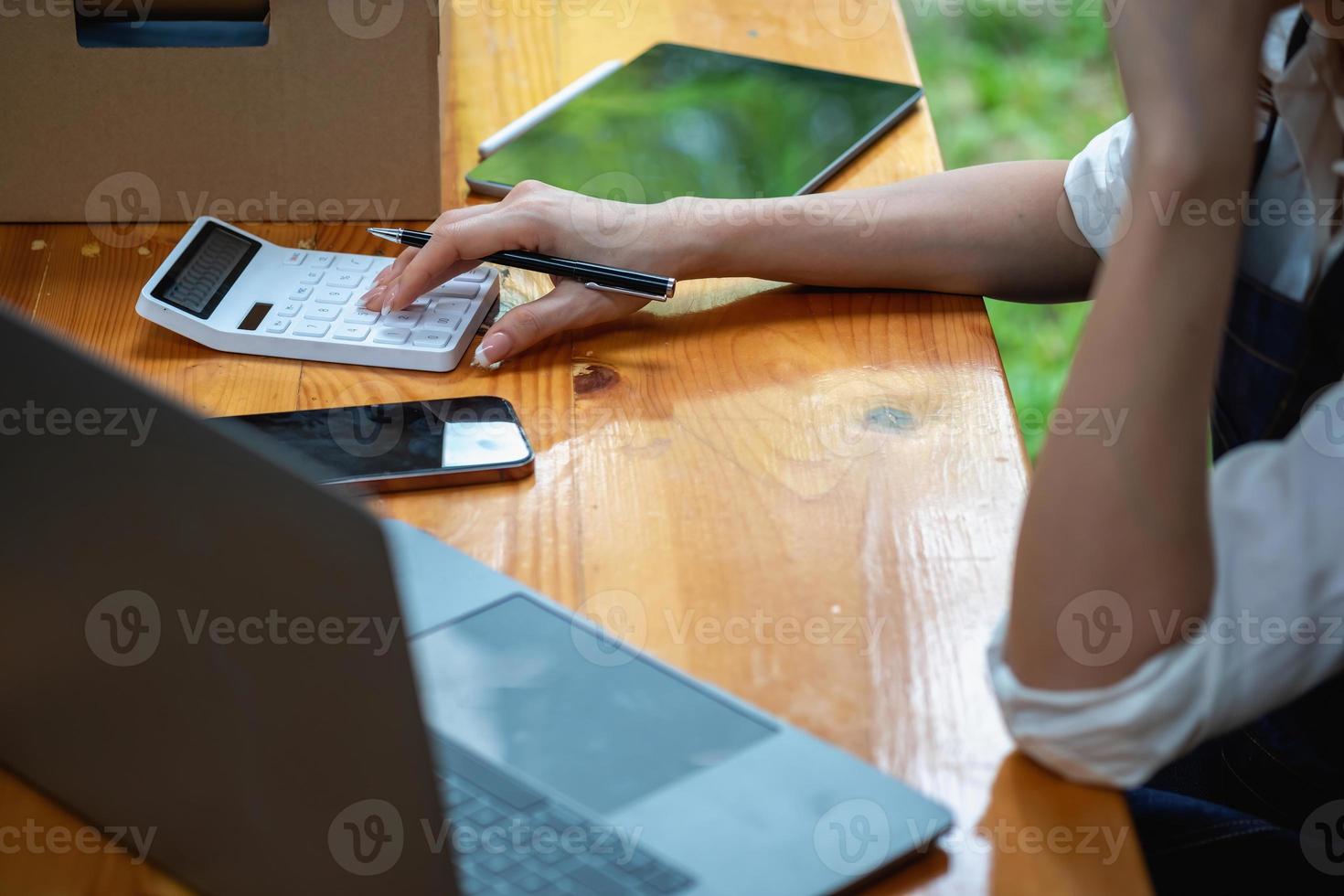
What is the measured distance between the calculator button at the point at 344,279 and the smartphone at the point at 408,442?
14 centimetres

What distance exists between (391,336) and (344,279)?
0.29ft

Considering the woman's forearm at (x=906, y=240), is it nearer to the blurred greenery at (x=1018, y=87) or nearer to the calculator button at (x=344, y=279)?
the calculator button at (x=344, y=279)

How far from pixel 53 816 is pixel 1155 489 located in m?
0.49

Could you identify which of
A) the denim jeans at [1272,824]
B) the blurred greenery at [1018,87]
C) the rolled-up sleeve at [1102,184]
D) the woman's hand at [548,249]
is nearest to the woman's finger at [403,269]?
the woman's hand at [548,249]

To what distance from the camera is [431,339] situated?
817 millimetres

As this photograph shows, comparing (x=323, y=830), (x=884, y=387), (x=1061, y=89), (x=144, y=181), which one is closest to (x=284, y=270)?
(x=144, y=181)

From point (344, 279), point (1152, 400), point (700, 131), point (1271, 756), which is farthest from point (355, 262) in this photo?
point (1271, 756)

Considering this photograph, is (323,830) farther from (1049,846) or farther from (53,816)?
(1049,846)

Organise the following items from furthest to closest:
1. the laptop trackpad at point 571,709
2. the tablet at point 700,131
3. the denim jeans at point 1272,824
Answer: the tablet at point 700,131 < the denim jeans at point 1272,824 < the laptop trackpad at point 571,709

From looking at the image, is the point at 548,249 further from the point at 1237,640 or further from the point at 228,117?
the point at 1237,640

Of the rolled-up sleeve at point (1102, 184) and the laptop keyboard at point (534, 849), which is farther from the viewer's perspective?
the rolled-up sleeve at point (1102, 184)

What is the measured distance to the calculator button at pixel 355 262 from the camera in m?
0.89

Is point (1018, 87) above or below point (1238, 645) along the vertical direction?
above

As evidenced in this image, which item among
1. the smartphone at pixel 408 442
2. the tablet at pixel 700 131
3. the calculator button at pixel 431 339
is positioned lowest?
the smartphone at pixel 408 442
